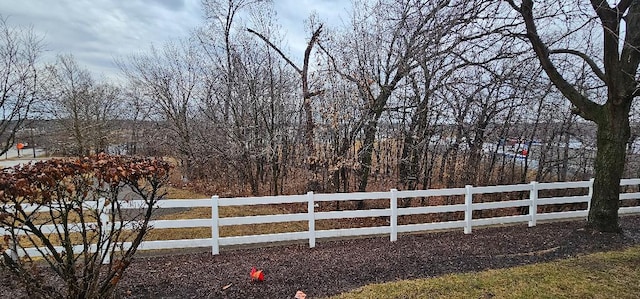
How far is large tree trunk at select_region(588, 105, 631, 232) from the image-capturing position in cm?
604

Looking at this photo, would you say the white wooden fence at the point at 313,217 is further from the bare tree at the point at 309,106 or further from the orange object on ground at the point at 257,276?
the bare tree at the point at 309,106

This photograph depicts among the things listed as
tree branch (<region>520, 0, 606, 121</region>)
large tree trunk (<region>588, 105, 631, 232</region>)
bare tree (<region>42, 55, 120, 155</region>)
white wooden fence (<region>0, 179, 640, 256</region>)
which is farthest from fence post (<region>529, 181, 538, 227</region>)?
bare tree (<region>42, 55, 120, 155</region>)

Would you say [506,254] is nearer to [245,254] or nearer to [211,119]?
[245,254]

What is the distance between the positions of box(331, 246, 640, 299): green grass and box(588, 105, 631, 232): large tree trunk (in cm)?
157

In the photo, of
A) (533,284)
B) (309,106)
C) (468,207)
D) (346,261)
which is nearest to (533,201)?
(468,207)

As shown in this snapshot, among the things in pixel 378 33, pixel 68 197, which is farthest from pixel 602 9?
pixel 68 197

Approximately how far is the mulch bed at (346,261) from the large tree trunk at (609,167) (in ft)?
1.09

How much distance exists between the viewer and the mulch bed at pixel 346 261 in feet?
13.4

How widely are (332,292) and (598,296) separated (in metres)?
2.97

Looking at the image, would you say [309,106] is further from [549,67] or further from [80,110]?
[80,110]

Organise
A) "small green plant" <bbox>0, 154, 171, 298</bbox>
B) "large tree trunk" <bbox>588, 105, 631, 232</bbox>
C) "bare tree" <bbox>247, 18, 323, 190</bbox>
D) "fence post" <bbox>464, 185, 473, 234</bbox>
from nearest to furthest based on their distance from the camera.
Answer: "small green plant" <bbox>0, 154, 171, 298</bbox> < "large tree trunk" <bbox>588, 105, 631, 232</bbox> < "fence post" <bbox>464, 185, 473, 234</bbox> < "bare tree" <bbox>247, 18, 323, 190</bbox>

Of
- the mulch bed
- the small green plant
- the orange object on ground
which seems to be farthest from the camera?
the orange object on ground

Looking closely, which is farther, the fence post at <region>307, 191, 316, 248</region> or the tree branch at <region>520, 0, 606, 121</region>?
the tree branch at <region>520, 0, 606, 121</region>

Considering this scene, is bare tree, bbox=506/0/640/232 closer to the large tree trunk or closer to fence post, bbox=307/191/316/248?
the large tree trunk
